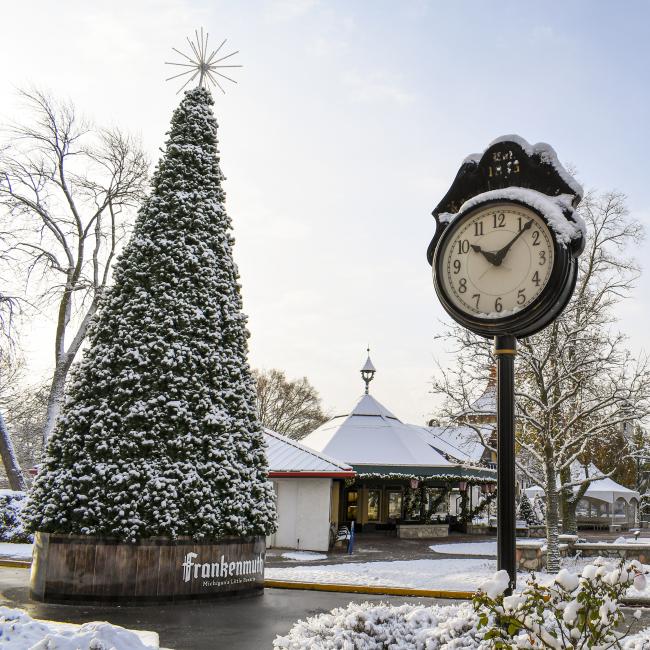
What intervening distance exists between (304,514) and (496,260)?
21023mm

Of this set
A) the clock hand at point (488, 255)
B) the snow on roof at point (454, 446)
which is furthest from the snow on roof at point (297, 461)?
the clock hand at point (488, 255)

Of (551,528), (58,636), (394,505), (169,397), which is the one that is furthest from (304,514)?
(58,636)

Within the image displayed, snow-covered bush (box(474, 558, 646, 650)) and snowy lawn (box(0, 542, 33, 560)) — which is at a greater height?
snow-covered bush (box(474, 558, 646, 650))

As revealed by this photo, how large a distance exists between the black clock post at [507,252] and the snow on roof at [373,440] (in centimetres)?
2593

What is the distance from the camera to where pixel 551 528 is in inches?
725

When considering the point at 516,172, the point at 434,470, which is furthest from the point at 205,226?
the point at 434,470

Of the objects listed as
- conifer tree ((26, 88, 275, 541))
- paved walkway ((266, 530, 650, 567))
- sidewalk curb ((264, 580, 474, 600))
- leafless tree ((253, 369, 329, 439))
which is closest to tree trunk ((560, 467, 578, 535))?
paved walkway ((266, 530, 650, 567))

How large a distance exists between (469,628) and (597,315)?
1837cm

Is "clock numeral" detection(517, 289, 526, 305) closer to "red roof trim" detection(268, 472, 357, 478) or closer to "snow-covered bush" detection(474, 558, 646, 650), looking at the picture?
"snow-covered bush" detection(474, 558, 646, 650)

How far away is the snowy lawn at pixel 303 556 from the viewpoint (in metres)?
21.3

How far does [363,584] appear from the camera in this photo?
15.0 m

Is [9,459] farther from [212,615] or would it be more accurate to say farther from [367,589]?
[212,615]

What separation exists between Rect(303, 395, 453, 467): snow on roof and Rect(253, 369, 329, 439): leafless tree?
22258 millimetres

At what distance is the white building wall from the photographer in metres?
24.2
